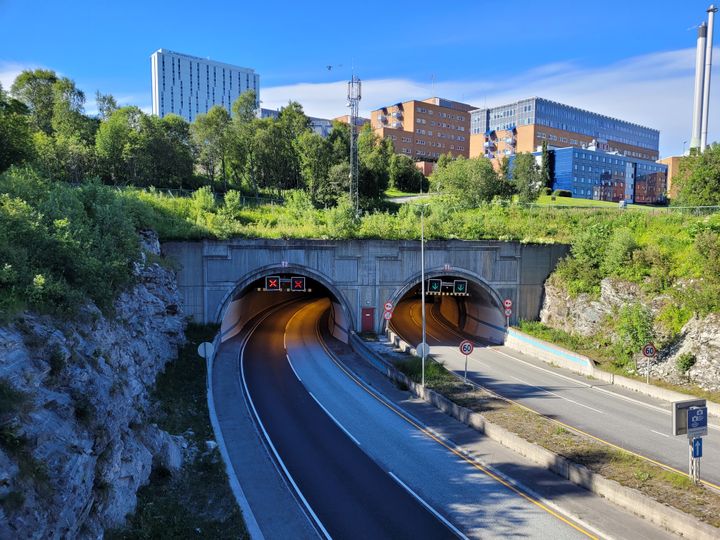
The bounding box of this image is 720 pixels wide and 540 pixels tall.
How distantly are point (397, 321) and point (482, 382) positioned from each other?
1696 centimetres

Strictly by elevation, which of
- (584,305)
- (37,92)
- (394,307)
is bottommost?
(394,307)

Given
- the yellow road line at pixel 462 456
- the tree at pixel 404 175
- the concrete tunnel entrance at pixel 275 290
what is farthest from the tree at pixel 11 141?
the tree at pixel 404 175

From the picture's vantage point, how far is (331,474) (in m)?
16.8

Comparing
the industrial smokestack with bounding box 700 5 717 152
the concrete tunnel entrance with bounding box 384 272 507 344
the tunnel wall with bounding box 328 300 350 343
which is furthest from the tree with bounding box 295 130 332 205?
the industrial smokestack with bounding box 700 5 717 152

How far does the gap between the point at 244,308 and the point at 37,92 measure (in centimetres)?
3587

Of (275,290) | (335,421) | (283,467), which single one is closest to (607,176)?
(275,290)

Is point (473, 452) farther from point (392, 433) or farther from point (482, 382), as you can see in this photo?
point (482, 382)

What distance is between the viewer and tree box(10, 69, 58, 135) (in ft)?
174

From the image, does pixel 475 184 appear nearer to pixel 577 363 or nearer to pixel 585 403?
pixel 577 363

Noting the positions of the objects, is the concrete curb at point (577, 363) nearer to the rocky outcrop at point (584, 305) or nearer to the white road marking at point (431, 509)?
the rocky outcrop at point (584, 305)

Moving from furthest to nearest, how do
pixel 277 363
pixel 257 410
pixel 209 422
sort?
pixel 277 363 → pixel 257 410 → pixel 209 422

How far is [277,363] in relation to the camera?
30.5 meters

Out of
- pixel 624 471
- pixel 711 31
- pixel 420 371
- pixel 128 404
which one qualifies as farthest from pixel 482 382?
pixel 711 31

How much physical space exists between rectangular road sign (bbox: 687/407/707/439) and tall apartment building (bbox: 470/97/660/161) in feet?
331
